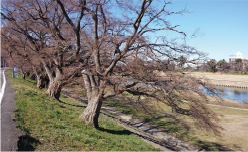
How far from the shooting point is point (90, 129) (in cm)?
846

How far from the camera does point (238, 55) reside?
14788 cm

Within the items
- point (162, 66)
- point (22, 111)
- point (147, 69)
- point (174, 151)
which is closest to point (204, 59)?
point (162, 66)

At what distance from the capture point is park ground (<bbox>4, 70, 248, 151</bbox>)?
228 inches

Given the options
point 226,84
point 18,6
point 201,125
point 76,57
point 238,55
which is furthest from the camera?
point 238,55

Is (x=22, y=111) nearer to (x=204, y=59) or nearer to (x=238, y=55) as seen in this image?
(x=204, y=59)

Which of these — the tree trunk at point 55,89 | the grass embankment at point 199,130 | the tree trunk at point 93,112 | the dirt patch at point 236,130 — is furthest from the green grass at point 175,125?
the tree trunk at point 55,89

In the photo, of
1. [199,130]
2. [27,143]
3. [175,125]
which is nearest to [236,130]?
[199,130]

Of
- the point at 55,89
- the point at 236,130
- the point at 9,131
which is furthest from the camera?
the point at 236,130

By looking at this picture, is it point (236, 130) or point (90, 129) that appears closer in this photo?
point (90, 129)

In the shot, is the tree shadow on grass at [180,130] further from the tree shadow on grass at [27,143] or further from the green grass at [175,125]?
the tree shadow on grass at [27,143]

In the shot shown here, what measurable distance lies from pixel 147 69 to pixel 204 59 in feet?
8.29

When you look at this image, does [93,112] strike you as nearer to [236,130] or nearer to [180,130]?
[180,130]

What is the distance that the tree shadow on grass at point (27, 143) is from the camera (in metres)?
4.72

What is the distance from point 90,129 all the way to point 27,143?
12.2 ft
